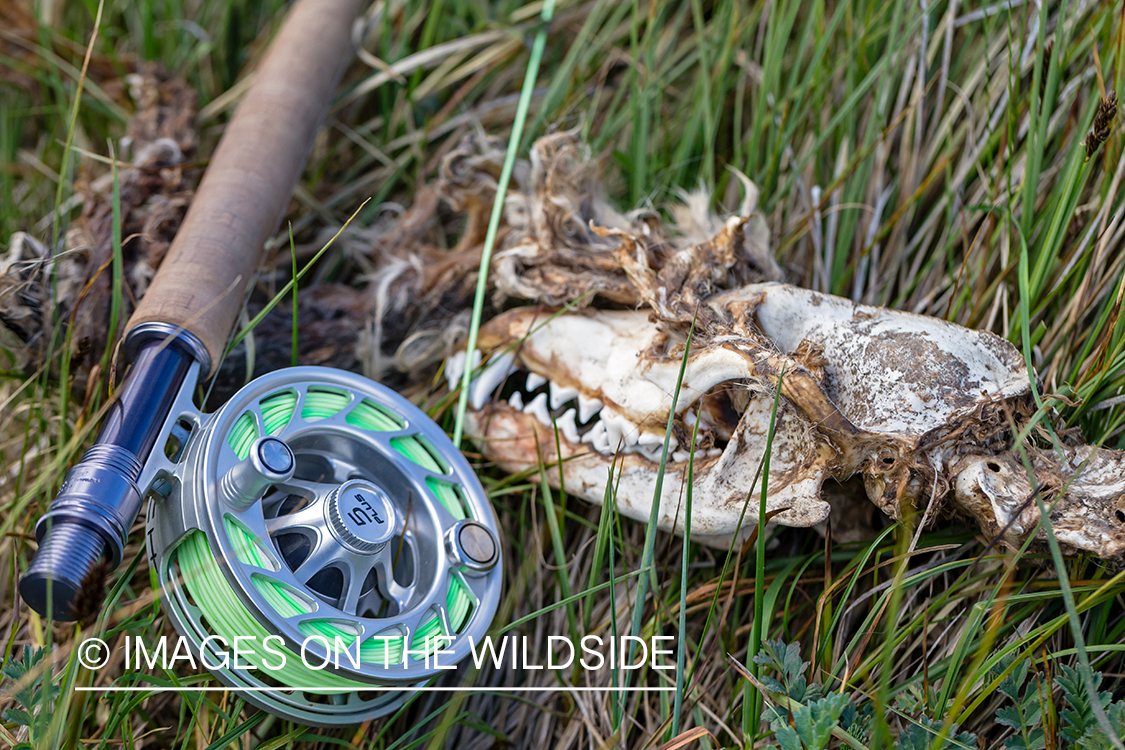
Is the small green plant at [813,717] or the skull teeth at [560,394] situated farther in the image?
the skull teeth at [560,394]

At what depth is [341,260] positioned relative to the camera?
2264 millimetres

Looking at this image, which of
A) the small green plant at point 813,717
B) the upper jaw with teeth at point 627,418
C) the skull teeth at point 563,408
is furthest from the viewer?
the skull teeth at point 563,408

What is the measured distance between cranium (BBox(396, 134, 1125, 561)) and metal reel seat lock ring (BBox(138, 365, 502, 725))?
0.26 m

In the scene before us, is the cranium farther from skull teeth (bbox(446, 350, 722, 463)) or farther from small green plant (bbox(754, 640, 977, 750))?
small green plant (bbox(754, 640, 977, 750))

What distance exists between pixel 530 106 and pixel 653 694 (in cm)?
175

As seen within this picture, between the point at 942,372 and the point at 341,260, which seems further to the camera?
the point at 341,260

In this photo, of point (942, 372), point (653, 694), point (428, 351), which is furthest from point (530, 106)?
point (653, 694)

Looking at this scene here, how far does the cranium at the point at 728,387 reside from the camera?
1351mm

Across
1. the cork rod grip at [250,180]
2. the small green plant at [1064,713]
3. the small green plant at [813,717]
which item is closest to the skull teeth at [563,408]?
the small green plant at [813,717]

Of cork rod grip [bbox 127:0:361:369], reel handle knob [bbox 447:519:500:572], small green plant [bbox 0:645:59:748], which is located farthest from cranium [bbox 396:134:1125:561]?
small green plant [bbox 0:645:59:748]

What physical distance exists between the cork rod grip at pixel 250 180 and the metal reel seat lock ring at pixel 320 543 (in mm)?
189

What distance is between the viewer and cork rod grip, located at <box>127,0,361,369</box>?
5.00 ft

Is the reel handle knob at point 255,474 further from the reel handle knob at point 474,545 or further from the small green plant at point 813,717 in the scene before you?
the small green plant at point 813,717

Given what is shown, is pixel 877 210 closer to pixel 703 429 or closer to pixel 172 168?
pixel 703 429
